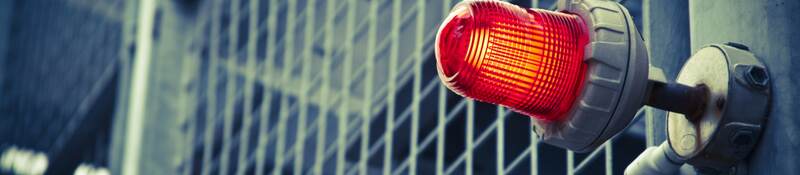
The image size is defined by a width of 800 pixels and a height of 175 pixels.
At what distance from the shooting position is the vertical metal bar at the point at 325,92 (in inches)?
243

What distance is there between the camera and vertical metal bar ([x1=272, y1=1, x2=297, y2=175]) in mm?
6793

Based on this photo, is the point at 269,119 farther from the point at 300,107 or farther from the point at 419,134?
the point at 419,134

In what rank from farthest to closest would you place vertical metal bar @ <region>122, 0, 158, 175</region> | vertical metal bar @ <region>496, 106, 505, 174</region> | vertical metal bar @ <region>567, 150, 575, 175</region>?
vertical metal bar @ <region>122, 0, 158, 175</region>, vertical metal bar @ <region>496, 106, 505, 174</region>, vertical metal bar @ <region>567, 150, 575, 175</region>

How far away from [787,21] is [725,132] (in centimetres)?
19

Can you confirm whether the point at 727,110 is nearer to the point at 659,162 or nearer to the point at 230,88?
the point at 659,162

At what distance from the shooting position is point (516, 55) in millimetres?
1484

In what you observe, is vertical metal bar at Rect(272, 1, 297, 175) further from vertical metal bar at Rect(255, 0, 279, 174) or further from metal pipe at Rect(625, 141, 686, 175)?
metal pipe at Rect(625, 141, 686, 175)

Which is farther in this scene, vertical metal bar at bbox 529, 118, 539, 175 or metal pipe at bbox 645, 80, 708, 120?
vertical metal bar at bbox 529, 118, 539, 175

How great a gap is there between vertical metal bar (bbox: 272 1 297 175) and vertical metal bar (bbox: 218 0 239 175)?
2.15 feet

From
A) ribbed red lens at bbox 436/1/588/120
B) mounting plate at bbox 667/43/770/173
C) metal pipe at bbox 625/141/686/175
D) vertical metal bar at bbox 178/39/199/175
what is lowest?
vertical metal bar at bbox 178/39/199/175

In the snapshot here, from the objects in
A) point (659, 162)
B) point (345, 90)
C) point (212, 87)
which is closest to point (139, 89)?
point (212, 87)

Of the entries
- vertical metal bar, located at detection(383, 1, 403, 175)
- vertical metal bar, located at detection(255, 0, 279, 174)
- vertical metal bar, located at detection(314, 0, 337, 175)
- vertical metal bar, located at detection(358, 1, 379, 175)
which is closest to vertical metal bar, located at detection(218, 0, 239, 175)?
vertical metal bar, located at detection(255, 0, 279, 174)

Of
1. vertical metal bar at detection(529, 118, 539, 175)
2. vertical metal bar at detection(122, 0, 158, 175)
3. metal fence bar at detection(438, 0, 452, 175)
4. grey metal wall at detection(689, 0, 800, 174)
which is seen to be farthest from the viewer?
vertical metal bar at detection(122, 0, 158, 175)

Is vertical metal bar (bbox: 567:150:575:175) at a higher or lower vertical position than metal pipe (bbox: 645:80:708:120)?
lower
